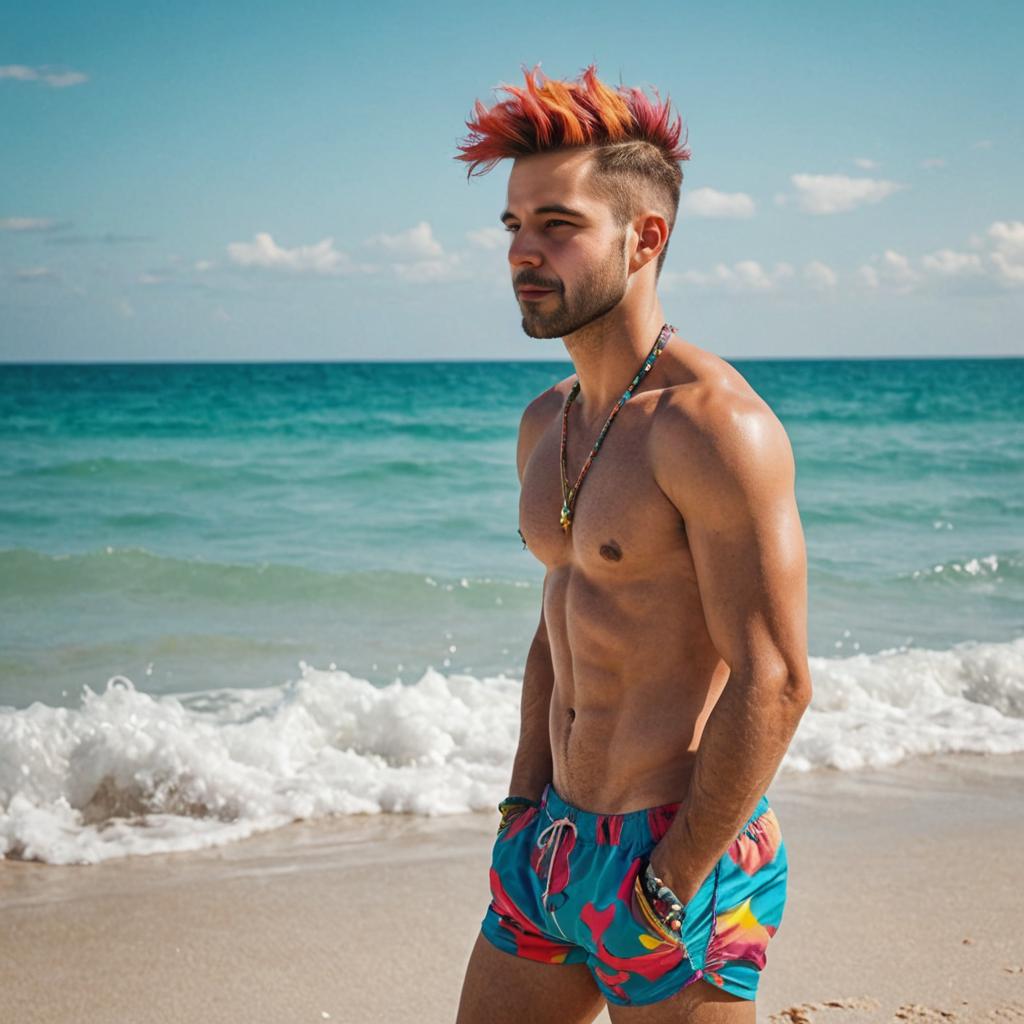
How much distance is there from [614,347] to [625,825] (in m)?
0.78

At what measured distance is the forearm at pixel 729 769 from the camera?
5.72ft

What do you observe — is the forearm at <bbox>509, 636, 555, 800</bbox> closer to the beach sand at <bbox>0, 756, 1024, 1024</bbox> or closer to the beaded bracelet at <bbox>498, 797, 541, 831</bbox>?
the beaded bracelet at <bbox>498, 797, 541, 831</bbox>

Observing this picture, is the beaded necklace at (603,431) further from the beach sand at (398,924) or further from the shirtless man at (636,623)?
the beach sand at (398,924)

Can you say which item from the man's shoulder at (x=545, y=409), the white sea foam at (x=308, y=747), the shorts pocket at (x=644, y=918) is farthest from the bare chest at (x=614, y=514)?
the white sea foam at (x=308, y=747)

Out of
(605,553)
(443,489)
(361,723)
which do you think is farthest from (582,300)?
(443,489)

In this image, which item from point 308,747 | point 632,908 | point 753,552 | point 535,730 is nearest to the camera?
point 753,552

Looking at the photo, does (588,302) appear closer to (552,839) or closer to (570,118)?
(570,118)

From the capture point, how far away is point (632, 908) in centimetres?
185

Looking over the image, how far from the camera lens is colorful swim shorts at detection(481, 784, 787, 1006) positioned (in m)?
1.85

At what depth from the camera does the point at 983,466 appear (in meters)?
20.8

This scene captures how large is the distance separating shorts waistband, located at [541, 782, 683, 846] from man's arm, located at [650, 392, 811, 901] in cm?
9

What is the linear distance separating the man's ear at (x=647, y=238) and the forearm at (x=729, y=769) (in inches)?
28.5

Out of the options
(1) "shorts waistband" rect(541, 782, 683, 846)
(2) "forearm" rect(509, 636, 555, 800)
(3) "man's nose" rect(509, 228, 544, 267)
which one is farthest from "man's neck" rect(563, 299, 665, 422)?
(1) "shorts waistband" rect(541, 782, 683, 846)

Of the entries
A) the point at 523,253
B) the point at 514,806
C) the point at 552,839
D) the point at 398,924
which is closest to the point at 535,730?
the point at 514,806
